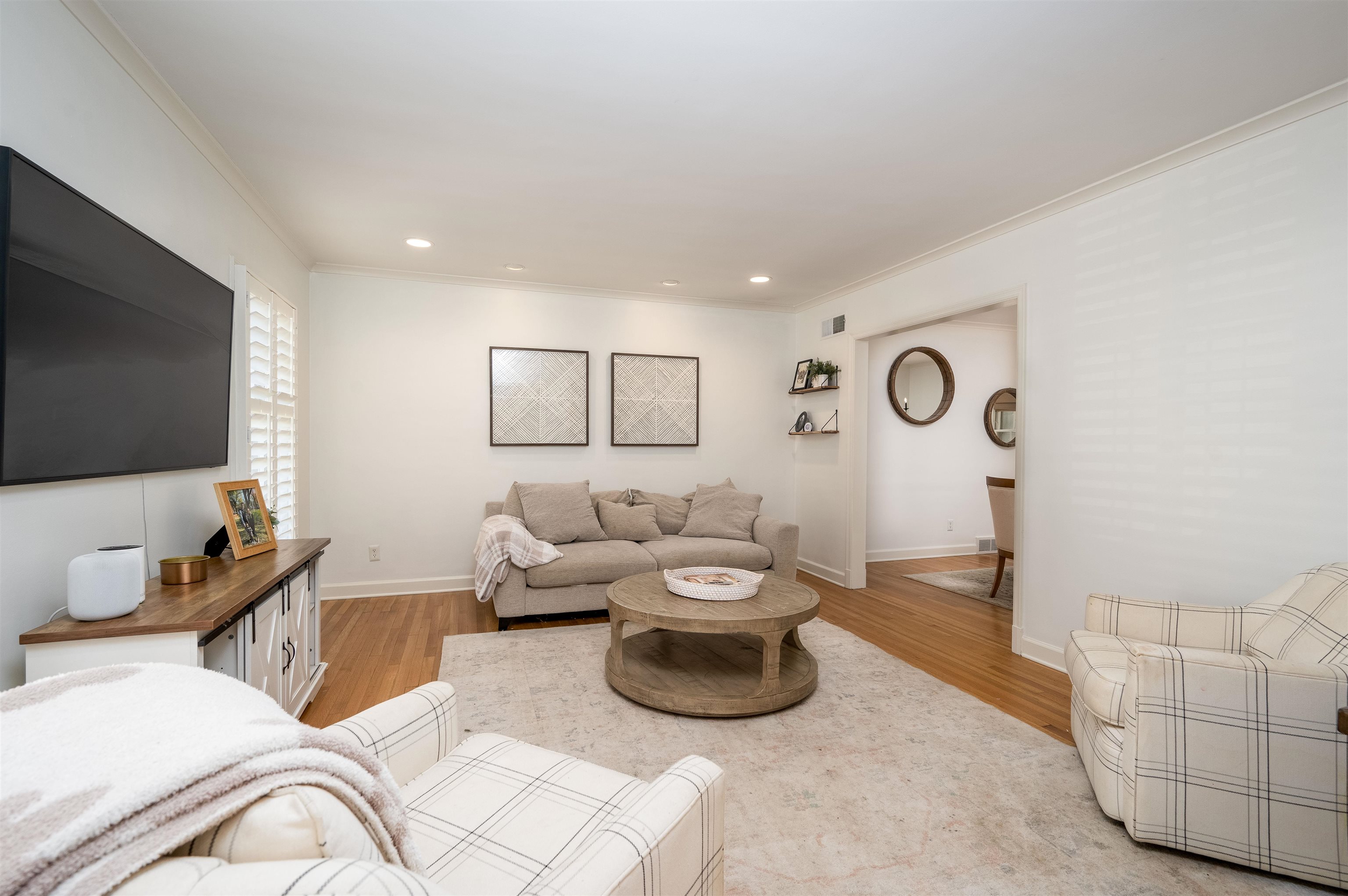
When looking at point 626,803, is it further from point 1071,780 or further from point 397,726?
point 1071,780

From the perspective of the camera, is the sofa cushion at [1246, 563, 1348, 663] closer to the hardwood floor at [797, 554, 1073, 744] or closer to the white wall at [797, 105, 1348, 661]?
the white wall at [797, 105, 1348, 661]

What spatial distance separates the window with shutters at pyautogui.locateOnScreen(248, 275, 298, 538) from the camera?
325cm

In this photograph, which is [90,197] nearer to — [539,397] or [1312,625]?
[539,397]

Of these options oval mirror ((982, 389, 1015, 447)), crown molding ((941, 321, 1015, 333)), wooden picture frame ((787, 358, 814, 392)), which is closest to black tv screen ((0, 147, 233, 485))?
wooden picture frame ((787, 358, 814, 392))

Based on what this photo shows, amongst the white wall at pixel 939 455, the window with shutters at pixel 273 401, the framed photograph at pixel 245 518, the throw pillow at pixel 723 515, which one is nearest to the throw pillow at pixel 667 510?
the throw pillow at pixel 723 515

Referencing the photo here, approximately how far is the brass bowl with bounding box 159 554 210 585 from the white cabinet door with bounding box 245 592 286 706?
22 centimetres

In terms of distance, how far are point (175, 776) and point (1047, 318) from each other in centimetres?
396

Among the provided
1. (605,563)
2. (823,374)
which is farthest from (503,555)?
(823,374)

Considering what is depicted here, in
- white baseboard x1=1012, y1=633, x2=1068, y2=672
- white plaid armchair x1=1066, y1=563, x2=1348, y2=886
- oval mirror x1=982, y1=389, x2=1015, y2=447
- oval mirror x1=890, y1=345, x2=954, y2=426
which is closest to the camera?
white plaid armchair x1=1066, y1=563, x2=1348, y2=886

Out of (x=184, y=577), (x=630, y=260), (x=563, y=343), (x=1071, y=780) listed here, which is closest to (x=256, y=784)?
(x=184, y=577)

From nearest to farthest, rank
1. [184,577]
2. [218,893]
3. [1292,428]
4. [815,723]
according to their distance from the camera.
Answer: [218,893], [184,577], [1292,428], [815,723]

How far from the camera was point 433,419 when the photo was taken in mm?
4957

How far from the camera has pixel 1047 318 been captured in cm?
345

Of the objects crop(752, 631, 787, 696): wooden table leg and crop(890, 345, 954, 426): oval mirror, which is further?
crop(890, 345, 954, 426): oval mirror
